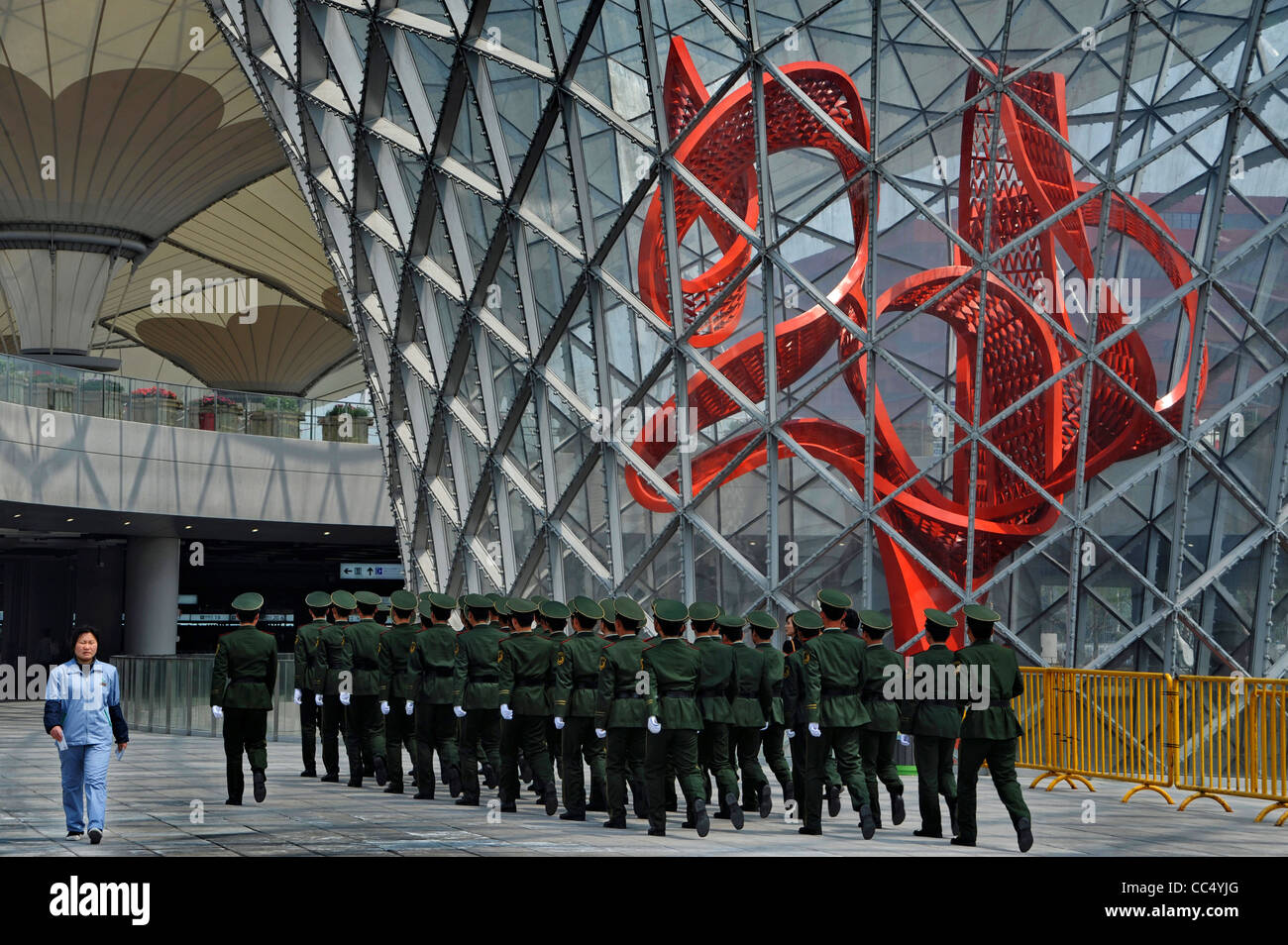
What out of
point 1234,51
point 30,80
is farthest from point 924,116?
point 30,80

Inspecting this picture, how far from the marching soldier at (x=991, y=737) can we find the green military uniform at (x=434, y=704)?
206 inches

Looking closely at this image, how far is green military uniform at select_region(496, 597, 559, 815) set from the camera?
1355 cm

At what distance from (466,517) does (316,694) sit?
884 centimetres

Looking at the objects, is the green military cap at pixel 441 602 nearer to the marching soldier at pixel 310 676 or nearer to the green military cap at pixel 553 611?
the green military cap at pixel 553 611

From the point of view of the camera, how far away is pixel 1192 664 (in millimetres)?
19031

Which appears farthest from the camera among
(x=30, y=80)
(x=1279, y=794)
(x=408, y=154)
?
(x=30, y=80)

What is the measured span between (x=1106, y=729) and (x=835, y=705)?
15.6 ft

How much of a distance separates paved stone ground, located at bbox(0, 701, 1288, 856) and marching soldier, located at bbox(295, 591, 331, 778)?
1.73 feet

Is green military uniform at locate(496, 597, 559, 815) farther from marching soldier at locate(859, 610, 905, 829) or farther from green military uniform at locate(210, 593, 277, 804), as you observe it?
marching soldier at locate(859, 610, 905, 829)

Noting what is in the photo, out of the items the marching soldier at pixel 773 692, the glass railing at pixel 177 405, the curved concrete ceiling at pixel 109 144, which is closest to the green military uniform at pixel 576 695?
the marching soldier at pixel 773 692

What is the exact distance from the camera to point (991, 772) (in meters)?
11.4

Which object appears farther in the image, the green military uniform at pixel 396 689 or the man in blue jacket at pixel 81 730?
the green military uniform at pixel 396 689

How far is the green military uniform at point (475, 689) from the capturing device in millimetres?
14031
